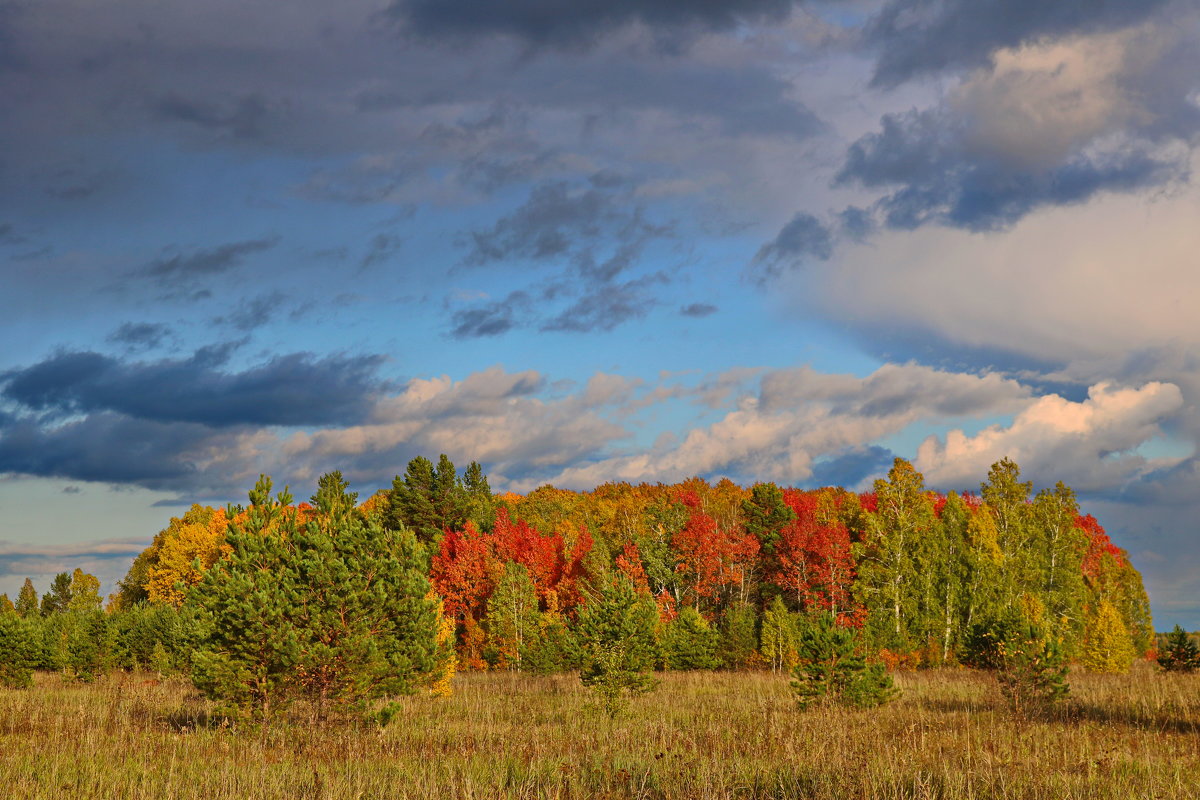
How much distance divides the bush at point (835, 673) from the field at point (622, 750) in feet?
2.33

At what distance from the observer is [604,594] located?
25484 millimetres

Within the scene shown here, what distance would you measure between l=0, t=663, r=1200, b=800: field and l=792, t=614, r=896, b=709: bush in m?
0.71

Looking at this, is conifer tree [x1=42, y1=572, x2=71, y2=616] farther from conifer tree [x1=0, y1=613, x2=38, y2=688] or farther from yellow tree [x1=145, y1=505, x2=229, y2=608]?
conifer tree [x1=0, y1=613, x2=38, y2=688]

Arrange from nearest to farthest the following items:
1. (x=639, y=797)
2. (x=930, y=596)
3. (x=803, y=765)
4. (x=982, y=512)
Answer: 1. (x=639, y=797)
2. (x=803, y=765)
3. (x=930, y=596)
4. (x=982, y=512)

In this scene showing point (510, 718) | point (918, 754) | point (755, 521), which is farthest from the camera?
point (755, 521)

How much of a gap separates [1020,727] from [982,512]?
3513 cm

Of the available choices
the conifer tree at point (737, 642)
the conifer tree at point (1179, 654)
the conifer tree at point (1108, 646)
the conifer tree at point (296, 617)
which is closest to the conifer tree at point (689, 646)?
the conifer tree at point (737, 642)

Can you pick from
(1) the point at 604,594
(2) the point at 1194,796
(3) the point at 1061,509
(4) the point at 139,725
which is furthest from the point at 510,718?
(3) the point at 1061,509

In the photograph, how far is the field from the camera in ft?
40.7

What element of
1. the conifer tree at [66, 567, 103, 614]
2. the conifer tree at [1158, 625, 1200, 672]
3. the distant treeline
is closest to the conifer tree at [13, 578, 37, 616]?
the conifer tree at [66, 567, 103, 614]

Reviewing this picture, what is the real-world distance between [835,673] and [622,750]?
9.87 metres

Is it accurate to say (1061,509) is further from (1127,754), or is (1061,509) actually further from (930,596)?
(1127,754)

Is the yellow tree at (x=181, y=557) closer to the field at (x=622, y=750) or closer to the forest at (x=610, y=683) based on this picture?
the forest at (x=610, y=683)

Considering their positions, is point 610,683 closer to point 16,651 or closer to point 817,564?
point 16,651
